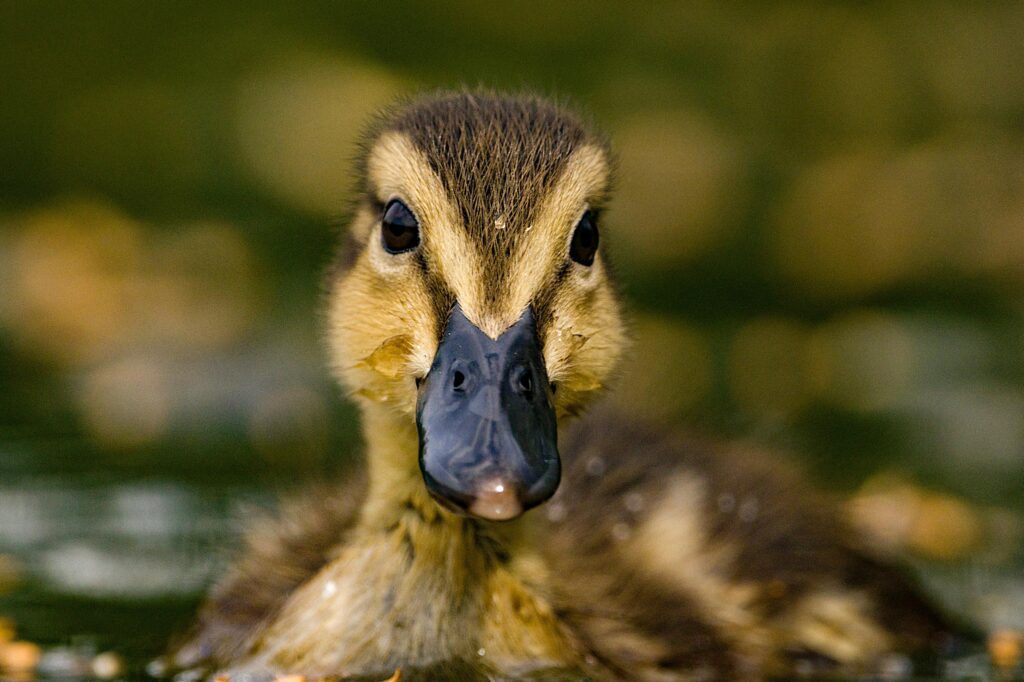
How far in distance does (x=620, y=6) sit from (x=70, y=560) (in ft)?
11.6

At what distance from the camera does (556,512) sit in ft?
14.0

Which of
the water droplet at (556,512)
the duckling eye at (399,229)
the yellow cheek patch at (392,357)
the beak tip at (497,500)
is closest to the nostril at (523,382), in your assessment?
the beak tip at (497,500)

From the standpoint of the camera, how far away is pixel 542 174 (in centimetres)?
336

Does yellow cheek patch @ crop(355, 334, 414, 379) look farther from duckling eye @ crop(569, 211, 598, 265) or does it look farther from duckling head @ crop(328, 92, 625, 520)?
duckling eye @ crop(569, 211, 598, 265)

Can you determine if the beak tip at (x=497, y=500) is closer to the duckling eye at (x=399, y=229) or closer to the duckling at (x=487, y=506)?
the duckling at (x=487, y=506)

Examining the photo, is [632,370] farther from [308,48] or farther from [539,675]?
[539,675]

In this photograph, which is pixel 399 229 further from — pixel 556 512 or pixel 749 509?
pixel 749 509

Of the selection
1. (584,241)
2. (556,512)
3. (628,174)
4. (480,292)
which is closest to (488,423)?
(480,292)

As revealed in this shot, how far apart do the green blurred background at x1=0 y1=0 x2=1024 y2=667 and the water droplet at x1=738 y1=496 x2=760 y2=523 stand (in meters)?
2.17

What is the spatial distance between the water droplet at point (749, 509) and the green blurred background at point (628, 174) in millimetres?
2171

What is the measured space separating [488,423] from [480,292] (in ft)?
1.07

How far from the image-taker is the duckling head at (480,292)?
2.92m

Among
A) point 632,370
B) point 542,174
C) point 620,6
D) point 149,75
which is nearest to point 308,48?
point 149,75

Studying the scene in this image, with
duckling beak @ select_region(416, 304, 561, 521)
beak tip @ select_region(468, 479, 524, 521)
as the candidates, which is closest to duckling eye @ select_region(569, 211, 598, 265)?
duckling beak @ select_region(416, 304, 561, 521)
